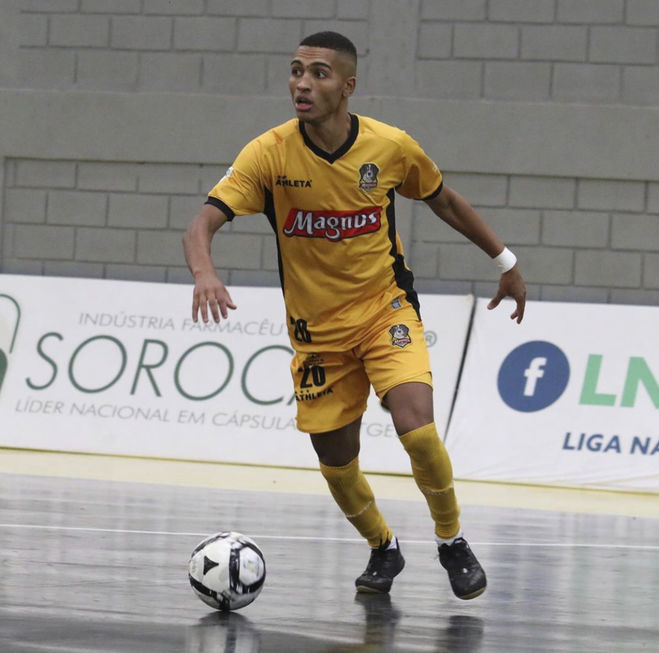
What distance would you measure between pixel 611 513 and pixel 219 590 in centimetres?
492

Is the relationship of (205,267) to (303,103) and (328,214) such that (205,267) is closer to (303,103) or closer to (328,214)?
(328,214)

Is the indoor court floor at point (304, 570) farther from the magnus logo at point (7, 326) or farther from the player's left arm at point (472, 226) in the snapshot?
the magnus logo at point (7, 326)

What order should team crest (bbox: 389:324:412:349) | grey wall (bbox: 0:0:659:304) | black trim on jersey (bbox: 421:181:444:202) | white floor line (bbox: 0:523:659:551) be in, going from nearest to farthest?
team crest (bbox: 389:324:412:349) < black trim on jersey (bbox: 421:181:444:202) < white floor line (bbox: 0:523:659:551) < grey wall (bbox: 0:0:659:304)

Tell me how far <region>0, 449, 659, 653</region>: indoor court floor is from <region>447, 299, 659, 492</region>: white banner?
43 centimetres

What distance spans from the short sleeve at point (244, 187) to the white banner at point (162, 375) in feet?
19.6

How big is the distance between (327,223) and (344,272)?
214 millimetres

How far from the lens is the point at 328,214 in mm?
5684

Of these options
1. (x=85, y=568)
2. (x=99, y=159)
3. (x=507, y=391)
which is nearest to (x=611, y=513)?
(x=507, y=391)

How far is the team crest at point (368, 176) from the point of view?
18.8ft

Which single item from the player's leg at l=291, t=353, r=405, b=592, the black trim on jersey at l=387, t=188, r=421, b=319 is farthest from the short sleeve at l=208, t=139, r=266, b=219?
the player's leg at l=291, t=353, r=405, b=592

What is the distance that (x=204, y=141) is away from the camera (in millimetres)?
13398

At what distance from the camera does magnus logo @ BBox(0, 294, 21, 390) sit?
41.3 feet

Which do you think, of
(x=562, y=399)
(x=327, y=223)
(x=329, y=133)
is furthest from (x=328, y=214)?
(x=562, y=399)

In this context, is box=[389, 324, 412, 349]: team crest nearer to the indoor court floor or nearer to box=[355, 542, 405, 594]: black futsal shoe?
box=[355, 542, 405, 594]: black futsal shoe
